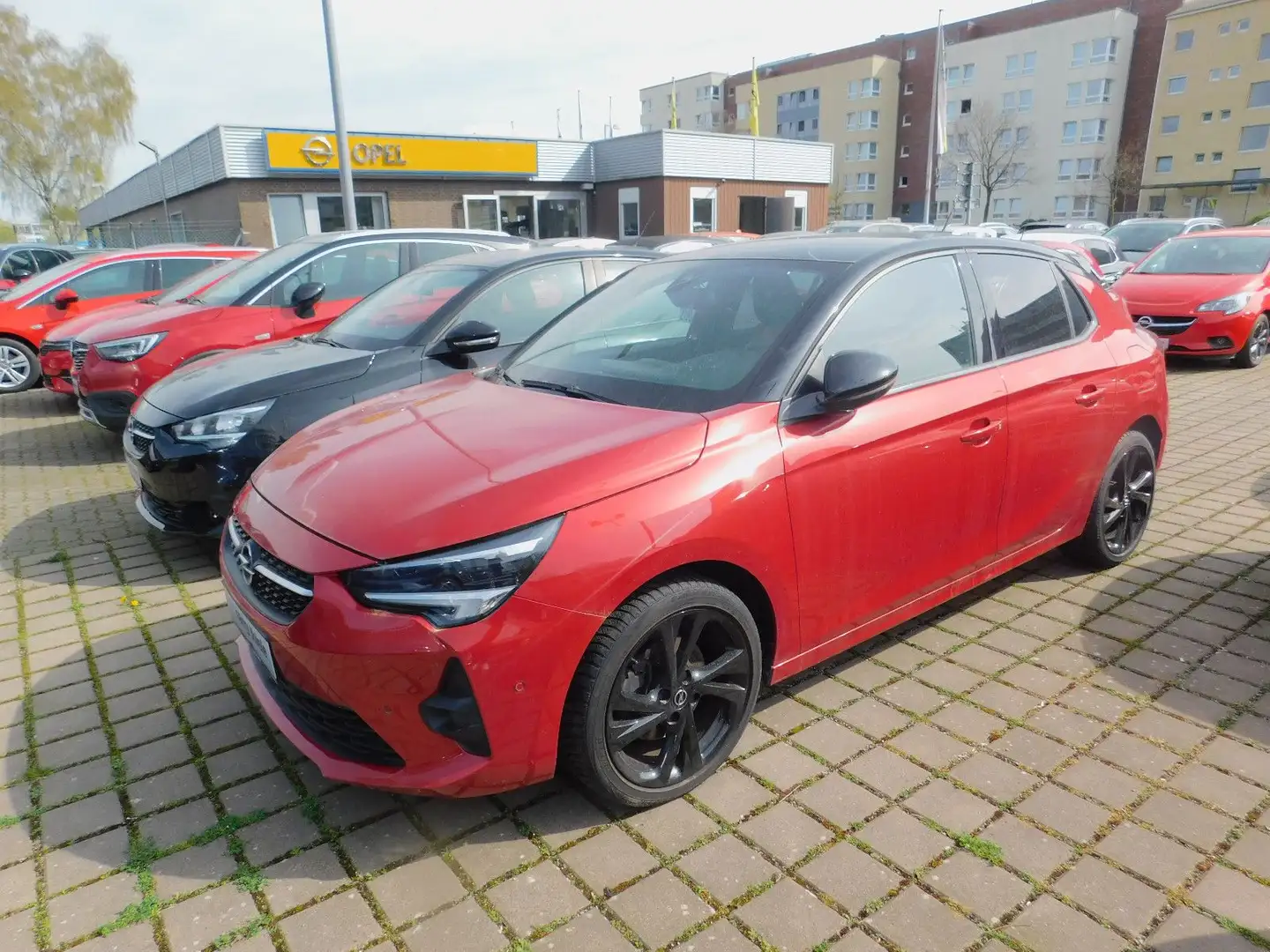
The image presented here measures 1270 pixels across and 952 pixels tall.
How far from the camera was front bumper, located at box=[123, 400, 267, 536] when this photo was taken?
4500 millimetres

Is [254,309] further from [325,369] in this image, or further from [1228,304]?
[1228,304]

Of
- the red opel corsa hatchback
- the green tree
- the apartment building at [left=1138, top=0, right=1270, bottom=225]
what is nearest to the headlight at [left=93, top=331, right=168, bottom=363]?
the red opel corsa hatchback

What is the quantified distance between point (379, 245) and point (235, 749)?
17.7 feet

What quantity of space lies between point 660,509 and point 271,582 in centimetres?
119

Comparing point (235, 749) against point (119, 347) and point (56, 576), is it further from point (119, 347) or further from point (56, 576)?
point (119, 347)

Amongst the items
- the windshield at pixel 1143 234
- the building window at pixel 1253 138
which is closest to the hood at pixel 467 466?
the windshield at pixel 1143 234

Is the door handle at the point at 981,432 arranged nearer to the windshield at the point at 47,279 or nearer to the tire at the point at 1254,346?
the tire at the point at 1254,346

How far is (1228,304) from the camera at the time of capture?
33.1 ft

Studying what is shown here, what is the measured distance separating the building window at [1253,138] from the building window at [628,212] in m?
48.5

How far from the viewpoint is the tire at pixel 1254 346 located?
407 inches

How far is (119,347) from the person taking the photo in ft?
22.2

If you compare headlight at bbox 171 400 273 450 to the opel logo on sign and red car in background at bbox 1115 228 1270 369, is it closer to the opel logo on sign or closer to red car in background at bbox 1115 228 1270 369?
red car in background at bbox 1115 228 1270 369

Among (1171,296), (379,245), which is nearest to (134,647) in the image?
(379,245)

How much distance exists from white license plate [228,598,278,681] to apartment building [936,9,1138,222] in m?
62.8
